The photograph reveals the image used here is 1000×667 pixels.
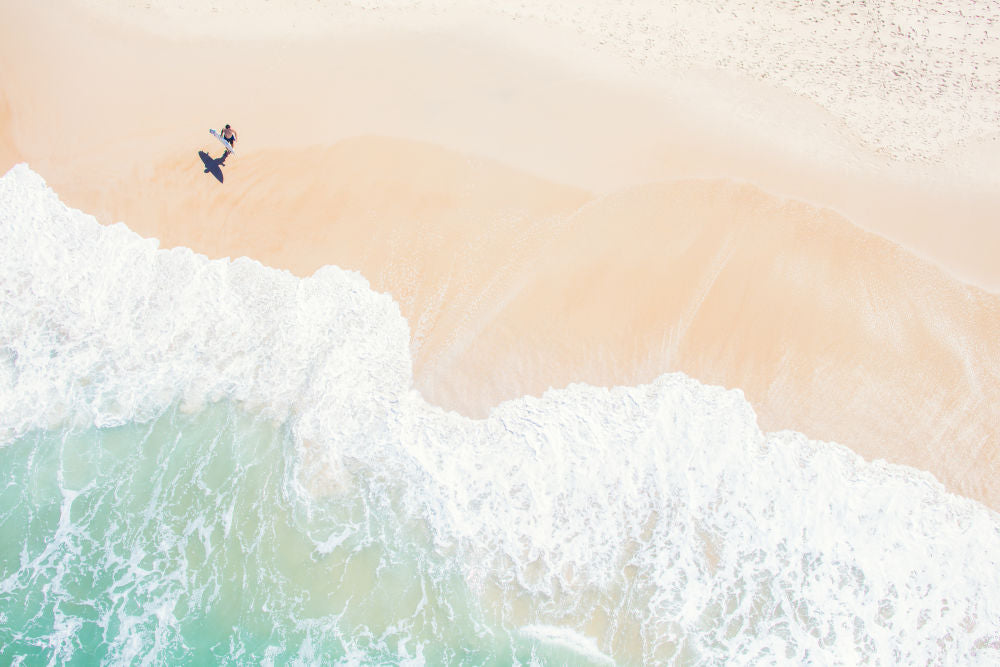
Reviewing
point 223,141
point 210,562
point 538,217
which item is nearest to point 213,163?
point 223,141

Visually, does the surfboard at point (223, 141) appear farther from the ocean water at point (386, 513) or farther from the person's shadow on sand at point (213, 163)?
the ocean water at point (386, 513)

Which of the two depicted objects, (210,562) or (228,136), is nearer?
(210,562)

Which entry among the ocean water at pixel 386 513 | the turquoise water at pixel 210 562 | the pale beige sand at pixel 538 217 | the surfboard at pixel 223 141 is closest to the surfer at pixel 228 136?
the surfboard at pixel 223 141

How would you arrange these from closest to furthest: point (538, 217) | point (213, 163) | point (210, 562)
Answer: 1. point (210, 562)
2. point (538, 217)
3. point (213, 163)

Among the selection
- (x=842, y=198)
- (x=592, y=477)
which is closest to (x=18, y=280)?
(x=592, y=477)

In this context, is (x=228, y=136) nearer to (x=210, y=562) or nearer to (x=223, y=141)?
(x=223, y=141)

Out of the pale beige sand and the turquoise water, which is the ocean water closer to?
the turquoise water

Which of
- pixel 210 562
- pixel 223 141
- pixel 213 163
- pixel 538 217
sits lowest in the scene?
pixel 210 562
